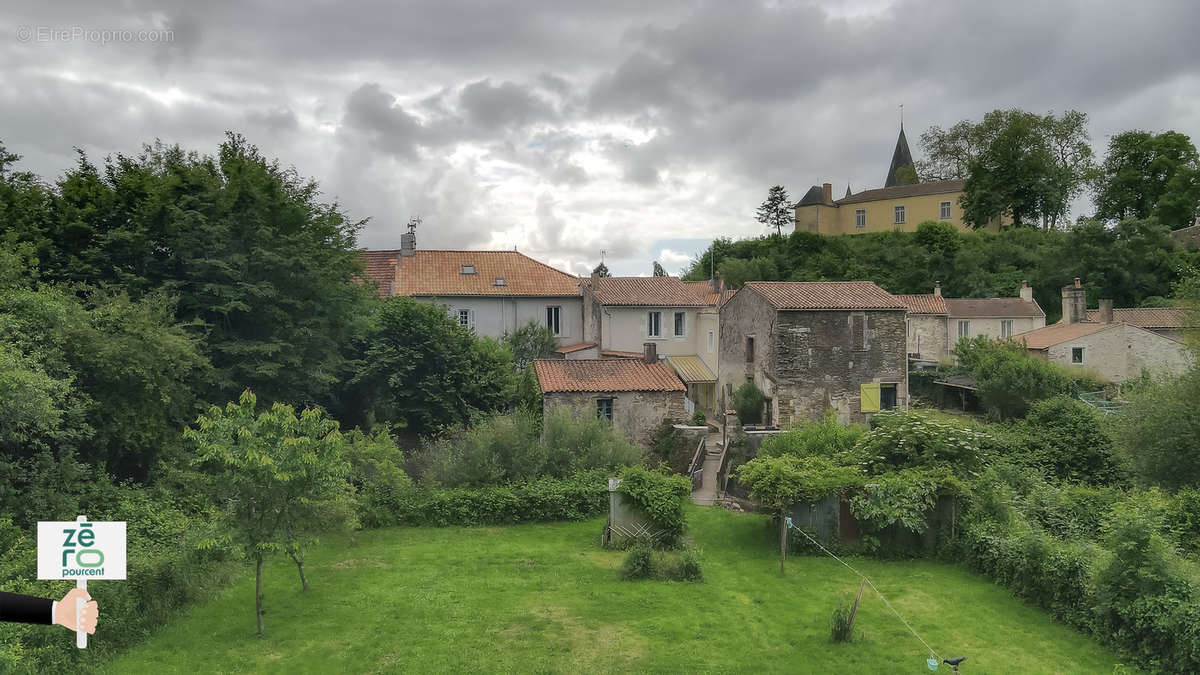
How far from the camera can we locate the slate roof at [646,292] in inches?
1473

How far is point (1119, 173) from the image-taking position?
55594mm

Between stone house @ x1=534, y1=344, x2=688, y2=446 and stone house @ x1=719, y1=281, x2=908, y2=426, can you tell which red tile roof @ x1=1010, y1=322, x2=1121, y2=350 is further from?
stone house @ x1=534, y1=344, x2=688, y2=446

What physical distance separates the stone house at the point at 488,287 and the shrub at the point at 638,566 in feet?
71.3

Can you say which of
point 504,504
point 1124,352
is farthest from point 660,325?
point 1124,352

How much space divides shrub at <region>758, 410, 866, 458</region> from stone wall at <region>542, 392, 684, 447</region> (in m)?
4.73

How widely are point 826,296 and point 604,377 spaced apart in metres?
10.5

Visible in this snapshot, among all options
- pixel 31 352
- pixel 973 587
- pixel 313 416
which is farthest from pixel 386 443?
pixel 973 587

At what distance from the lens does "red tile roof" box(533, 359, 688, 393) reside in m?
26.7

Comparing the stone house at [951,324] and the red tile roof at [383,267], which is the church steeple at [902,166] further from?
the red tile roof at [383,267]

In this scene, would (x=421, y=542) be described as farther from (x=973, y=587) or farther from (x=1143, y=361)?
(x=1143, y=361)

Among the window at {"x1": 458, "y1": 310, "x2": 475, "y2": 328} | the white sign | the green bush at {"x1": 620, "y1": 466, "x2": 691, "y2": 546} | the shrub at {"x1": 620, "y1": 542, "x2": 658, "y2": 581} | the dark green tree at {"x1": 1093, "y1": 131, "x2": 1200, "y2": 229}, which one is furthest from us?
the dark green tree at {"x1": 1093, "y1": 131, "x2": 1200, "y2": 229}

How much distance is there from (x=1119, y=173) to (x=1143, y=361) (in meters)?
29.3

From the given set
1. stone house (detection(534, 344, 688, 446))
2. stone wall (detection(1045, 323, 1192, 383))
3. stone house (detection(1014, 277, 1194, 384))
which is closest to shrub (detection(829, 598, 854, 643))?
stone house (detection(534, 344, 688, 446))

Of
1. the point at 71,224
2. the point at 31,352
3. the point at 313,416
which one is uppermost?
the point at 71,224
